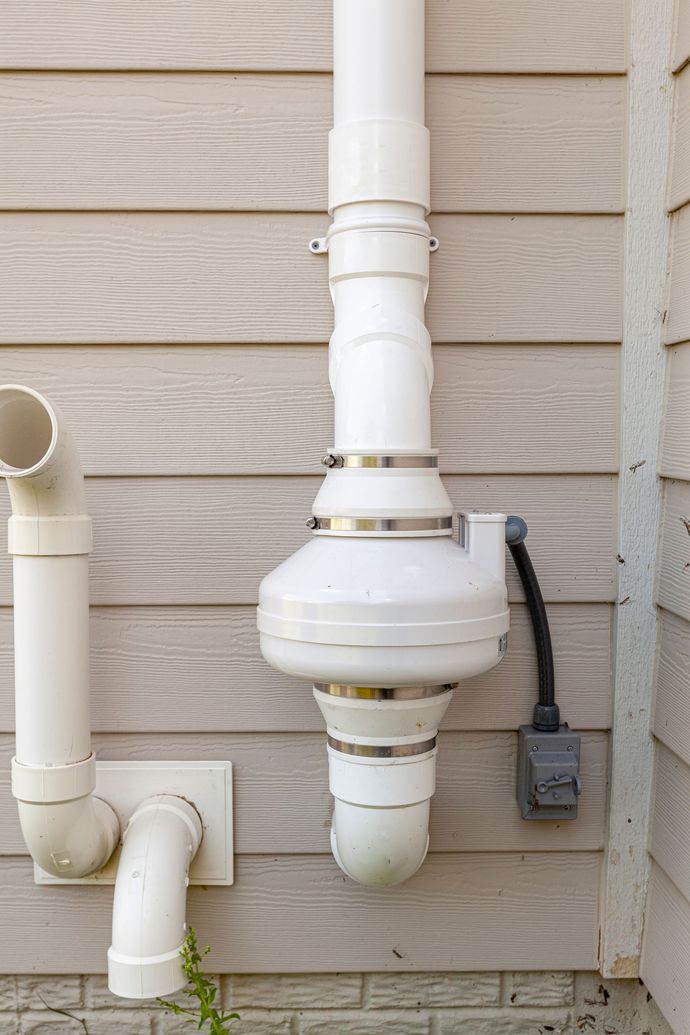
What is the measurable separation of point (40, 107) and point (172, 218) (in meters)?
0.24

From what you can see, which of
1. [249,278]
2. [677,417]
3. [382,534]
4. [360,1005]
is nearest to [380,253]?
[249,278]

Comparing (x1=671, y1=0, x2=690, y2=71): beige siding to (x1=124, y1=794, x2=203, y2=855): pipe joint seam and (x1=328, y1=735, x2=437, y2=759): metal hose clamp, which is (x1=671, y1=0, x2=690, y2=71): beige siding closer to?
(x1=328, y1=735, x2=437, y2=759): metal hose clamp

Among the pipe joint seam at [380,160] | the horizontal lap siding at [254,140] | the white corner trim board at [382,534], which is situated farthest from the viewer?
the horizontal lap siding at [254,140]

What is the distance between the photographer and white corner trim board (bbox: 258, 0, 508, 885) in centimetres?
90

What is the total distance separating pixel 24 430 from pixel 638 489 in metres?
0.85

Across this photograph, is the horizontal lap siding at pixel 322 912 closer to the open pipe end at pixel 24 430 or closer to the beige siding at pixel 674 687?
the beige siding at pixel 674 687

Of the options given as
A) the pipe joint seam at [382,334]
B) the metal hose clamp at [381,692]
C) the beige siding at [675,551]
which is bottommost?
the metal hose clamp at [381,692]

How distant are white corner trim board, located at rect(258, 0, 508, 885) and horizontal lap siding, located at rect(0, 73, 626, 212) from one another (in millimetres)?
92

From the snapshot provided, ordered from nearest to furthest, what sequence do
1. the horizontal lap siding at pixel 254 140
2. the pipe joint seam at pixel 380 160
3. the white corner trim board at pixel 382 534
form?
the white corner trim board at pixel 382 534, the pipe joint seam at pixel 380 160, the horizontal lap siding at pixel 254 140

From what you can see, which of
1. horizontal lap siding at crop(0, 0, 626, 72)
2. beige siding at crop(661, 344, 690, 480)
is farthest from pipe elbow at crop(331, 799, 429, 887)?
horizontal lap siding at crop(0, 0, 626, 72)

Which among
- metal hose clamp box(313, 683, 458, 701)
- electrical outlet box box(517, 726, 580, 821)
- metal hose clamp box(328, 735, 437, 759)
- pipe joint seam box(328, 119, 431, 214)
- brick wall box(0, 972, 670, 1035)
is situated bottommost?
brick wall box(0, 972, 670, 1035)

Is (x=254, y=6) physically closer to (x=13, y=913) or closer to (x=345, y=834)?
A: (x=345, y=834)

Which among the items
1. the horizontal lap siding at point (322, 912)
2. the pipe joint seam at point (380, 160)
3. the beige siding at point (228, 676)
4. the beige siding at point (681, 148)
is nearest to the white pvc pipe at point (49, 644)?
the beige siding at point (228, 676)

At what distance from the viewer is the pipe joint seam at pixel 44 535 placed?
0.99 meters
